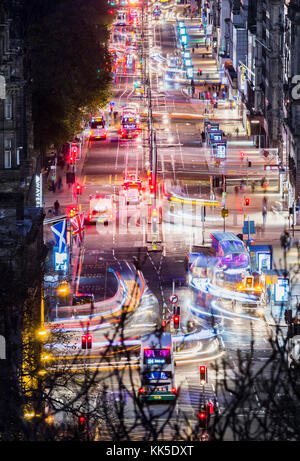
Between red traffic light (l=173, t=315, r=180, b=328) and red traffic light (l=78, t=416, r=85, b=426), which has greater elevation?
red traffic light (l=78, t=416, r=85, b=426)

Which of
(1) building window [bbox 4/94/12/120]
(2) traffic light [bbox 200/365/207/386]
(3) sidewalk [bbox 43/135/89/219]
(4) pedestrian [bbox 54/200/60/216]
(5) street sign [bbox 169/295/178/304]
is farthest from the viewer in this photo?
(3) sidewalk [bbox 43/135/89/219]

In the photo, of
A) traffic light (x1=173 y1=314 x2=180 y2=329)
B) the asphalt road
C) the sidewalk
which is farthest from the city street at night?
traffic light (x1=173 y1=314 x2=180 y2=329)

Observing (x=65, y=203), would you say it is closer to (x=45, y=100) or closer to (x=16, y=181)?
(x=45, y=100)

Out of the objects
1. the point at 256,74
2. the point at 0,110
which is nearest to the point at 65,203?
the point at 0,110

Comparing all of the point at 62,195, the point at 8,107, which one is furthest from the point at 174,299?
the point at 62,195

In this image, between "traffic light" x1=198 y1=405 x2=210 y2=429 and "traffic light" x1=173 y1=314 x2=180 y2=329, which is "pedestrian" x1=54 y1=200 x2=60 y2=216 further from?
"traffic light" x1=198 y1=405 x2=210 y2=429

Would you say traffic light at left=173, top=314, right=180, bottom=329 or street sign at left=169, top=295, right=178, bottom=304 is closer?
traffic light at left=173, top=314, right=180, bottom=329
